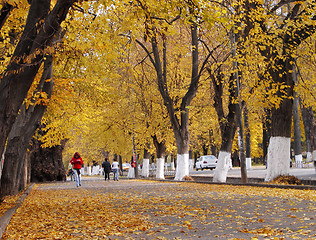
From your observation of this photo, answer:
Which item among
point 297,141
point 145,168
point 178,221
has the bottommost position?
point 178,221

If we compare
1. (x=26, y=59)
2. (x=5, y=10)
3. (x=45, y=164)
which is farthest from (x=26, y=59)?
(x=45, y=164)

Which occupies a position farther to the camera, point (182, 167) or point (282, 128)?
point (182, 167)

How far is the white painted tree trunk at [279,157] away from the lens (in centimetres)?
1700

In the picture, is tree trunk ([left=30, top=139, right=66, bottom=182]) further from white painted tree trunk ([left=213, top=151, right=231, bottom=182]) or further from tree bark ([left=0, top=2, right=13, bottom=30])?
tree bark ([left=0, top=2, right=13, bottom=30])

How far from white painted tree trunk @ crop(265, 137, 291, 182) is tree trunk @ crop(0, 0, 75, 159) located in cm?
1084

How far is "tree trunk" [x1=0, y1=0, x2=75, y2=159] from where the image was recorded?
8375 millimetres

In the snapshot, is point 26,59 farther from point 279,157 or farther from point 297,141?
point 297,141

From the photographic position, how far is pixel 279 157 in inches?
669

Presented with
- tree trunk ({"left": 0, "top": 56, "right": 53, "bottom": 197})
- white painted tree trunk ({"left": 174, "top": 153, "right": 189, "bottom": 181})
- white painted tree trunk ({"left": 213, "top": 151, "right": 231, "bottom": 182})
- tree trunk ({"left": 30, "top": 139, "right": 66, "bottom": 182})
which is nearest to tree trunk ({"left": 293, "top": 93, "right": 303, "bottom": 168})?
white painted tree trunk ({"left": 174, "top": 153, "right": 189, "bottom": 181})

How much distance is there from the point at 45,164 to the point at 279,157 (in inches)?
947

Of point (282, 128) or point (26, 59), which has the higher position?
point (26, 59)

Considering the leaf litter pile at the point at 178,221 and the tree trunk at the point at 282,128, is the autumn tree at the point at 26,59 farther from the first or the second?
the tree trunk at the point at 282,128

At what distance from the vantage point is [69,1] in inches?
346

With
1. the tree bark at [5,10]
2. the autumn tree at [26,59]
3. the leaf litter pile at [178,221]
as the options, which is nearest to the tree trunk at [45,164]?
the leaf litter pile at [178,221]
